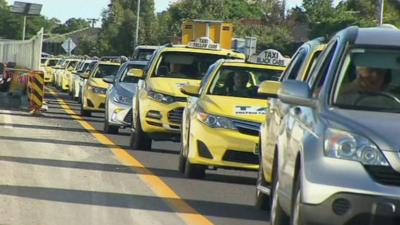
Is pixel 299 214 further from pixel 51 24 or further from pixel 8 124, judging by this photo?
pixel 51 24

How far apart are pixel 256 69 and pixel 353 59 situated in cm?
693

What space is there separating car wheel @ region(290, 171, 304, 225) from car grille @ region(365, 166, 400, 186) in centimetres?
67

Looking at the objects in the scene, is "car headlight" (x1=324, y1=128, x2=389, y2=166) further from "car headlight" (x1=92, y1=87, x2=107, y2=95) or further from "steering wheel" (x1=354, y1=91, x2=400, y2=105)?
"car headlight" (x1=92, y1=87, x2=107, y2=95)

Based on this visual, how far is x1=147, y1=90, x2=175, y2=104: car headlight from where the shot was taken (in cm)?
1759

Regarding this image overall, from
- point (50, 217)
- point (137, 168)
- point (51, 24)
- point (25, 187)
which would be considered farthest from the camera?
point (51, 24)

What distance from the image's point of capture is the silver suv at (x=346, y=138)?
686 centimetres

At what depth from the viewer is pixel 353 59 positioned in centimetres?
805

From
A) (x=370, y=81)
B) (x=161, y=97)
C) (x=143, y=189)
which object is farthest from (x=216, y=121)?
(x=370, y=81)

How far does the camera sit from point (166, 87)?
58.3 feet

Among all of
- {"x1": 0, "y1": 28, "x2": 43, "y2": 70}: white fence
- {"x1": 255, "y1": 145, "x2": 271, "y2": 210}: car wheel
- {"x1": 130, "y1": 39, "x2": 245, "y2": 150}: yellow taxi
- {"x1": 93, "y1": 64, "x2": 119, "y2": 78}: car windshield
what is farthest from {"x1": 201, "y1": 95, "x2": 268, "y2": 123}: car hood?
{"x1": 0, "y1": 28, "x2": 43, "y2": 70}: white fence

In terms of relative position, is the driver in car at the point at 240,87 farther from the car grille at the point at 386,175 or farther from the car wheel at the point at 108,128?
the car wheel at the point at 108,128

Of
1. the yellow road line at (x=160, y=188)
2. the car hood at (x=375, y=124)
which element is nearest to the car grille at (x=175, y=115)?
the yellow road line at (x=160, y=188)

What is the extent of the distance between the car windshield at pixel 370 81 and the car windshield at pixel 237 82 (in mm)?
6174

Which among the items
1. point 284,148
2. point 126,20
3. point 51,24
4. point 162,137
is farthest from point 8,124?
point 51,24
